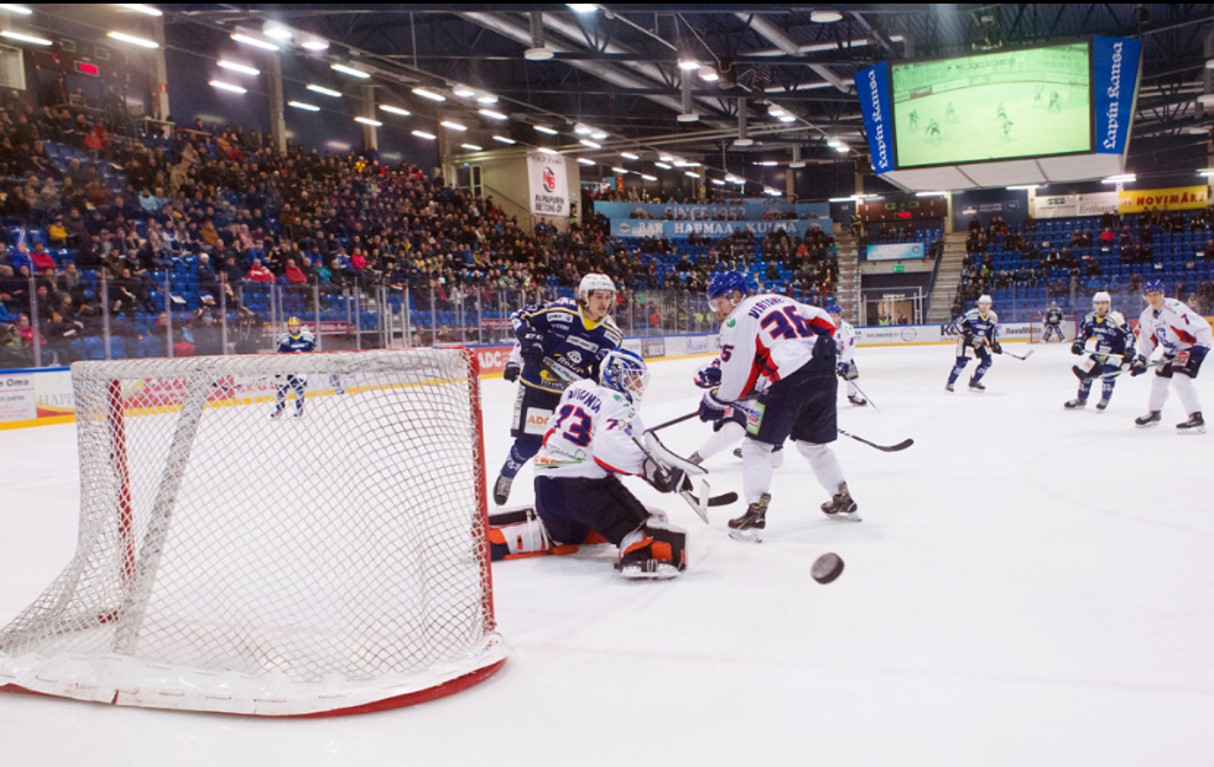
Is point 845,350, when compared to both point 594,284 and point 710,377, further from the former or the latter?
point 594,284

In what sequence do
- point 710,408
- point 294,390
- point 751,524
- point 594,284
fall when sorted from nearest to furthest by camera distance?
point 294,390 < point 751,524 < point 710,408 < point 594,284

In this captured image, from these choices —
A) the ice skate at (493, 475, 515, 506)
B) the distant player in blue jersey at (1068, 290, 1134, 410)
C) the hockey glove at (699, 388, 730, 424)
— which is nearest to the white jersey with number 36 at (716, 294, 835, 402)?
the hockey glove at (699, 388, 730, 424)

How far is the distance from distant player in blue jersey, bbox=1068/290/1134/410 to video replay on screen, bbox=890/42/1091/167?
490cm

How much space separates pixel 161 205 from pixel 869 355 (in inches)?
532

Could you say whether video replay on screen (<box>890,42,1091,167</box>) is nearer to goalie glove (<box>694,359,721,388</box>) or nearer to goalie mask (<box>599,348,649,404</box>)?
goalie glove (<box>694,359,721,388</box>)

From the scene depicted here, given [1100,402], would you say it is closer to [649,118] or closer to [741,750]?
[741,750]

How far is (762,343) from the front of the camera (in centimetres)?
400

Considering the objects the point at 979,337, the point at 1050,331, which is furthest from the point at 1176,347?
the point at 1050,331

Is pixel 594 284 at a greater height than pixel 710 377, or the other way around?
pixel 594 284

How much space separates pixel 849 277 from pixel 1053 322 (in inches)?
385

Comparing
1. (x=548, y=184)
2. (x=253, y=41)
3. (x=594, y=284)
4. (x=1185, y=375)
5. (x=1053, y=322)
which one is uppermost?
(x=253, y=41)

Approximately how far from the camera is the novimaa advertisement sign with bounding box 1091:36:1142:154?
11.5 meters

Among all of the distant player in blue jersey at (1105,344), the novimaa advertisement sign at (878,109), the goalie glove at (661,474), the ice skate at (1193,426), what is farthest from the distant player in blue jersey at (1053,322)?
the goalie glove at (661,474)

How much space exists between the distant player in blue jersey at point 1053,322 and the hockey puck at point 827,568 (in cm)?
1916
